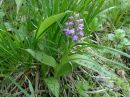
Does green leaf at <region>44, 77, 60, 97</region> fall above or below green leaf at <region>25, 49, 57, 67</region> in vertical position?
below

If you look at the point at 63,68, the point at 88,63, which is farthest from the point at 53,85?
the point at 88,63

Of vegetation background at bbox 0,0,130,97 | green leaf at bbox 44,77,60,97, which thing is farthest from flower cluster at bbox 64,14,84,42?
green leaf at bbox 44,77,60,97

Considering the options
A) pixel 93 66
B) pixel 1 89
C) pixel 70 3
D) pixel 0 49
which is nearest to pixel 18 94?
pixel 1 89

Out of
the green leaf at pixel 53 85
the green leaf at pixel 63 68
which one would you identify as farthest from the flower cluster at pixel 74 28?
the green leaf at pixel 53 85

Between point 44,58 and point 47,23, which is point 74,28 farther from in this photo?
point 44,58

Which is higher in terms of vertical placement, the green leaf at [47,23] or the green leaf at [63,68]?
the green leaf at [47,23]

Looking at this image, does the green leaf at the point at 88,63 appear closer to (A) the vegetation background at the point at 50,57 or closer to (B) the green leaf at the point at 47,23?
(A) the vegetation background at the point at 50,57

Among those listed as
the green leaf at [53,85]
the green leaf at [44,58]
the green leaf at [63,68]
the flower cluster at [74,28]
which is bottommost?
the green leaf at [53,85]

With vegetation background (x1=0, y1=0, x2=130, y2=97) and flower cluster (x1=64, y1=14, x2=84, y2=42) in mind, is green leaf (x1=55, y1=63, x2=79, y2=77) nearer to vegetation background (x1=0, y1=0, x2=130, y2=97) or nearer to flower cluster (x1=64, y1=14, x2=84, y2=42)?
vegetation background (x1=0, y1=0, x2=130, y2=97)

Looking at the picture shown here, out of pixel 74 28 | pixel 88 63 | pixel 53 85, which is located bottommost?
pixel 53 85
